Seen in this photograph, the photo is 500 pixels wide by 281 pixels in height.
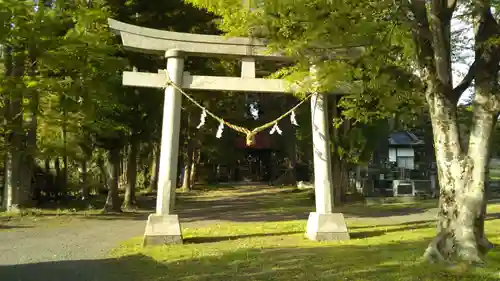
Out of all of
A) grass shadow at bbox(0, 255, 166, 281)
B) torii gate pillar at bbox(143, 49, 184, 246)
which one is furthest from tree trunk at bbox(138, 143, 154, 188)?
grass shadow at bbox(0, 255, 166, 281)

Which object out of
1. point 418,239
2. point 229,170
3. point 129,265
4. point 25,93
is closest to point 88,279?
point 129,265

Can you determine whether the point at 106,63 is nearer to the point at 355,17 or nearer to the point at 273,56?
the point at 273,56

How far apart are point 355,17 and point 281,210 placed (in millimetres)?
10519

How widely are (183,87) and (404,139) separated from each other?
2284cm

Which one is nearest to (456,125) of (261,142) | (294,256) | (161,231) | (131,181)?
(294,256)

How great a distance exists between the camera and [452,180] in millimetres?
7246

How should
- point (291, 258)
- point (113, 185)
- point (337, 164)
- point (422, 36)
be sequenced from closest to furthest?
point (422, 36), point (291, 258), point (113, 185), point (337, 164)

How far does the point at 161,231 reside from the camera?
9250 mm

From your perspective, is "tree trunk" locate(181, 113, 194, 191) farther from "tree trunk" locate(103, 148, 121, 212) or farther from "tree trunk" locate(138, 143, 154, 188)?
"tree trunk" locate(103, 148, 121, 212)

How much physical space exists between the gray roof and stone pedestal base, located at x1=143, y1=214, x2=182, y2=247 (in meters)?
22.0

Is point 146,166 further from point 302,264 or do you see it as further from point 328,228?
point 302,264

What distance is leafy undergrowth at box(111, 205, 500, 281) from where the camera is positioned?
6.54 m

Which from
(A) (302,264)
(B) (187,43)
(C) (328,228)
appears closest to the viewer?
(A) (302,264)

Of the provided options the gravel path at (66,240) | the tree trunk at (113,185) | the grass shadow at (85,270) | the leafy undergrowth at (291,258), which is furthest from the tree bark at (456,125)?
the tree trunk at (113,185)
